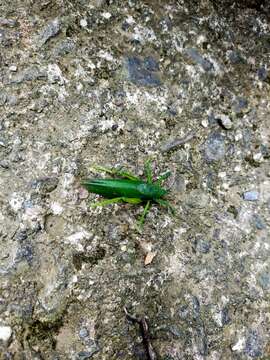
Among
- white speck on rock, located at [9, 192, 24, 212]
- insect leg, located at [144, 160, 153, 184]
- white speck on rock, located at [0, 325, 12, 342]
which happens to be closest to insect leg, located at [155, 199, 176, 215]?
insect leg, located at [144, 160, 153, 184]

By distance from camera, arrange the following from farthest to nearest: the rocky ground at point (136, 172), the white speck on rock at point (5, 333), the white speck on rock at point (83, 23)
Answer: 1. the white speck on rock at point (83, 23)
2. the rocky ground at point (136, 172)
3. the white speck on rock at point (5, 333)

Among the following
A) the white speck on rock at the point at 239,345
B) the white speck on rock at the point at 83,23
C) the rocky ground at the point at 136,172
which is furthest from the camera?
the white speck on rock at the point at 83,23

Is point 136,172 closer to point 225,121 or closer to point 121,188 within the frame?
point 121,188

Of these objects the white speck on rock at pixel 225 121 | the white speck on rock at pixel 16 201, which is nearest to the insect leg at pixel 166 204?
the white speck on rock at pixel 225 121

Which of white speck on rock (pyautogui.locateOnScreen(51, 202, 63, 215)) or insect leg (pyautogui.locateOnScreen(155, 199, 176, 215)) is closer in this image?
white speck on rock (pyautogui.locateOnScreen(51, 202, 63, 215))

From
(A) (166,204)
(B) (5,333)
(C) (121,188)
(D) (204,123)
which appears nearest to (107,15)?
(D) (204,123)

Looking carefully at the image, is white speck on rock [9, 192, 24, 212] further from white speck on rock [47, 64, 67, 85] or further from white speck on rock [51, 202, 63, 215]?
white speck on rock [47, 64, 67, 85]

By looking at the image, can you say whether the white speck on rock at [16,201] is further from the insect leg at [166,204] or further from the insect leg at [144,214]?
the insect leg at [166,204]
